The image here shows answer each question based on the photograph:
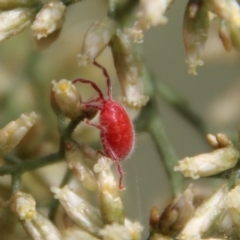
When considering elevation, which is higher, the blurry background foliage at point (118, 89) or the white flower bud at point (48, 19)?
the white flower bud at point (48, 19)

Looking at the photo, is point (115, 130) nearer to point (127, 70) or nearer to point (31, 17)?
point (127, 70)

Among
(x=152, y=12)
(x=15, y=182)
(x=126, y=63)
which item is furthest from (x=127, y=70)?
(x=15, y=182)

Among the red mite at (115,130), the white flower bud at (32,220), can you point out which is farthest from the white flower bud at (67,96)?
the white flower bud at (32,220)

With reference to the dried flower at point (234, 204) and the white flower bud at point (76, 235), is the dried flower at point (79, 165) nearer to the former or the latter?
the white flower bud at point (76, 235)

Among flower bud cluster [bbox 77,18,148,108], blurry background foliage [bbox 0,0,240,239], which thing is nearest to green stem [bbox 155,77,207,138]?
blurry background foliage [bbox 0,0,240,239]

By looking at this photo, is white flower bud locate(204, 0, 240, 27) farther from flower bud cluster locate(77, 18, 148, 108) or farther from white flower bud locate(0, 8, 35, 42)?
white flower bud locate(0, 8, 35, 42)

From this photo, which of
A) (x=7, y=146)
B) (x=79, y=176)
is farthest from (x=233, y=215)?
(x=7, y=146)
